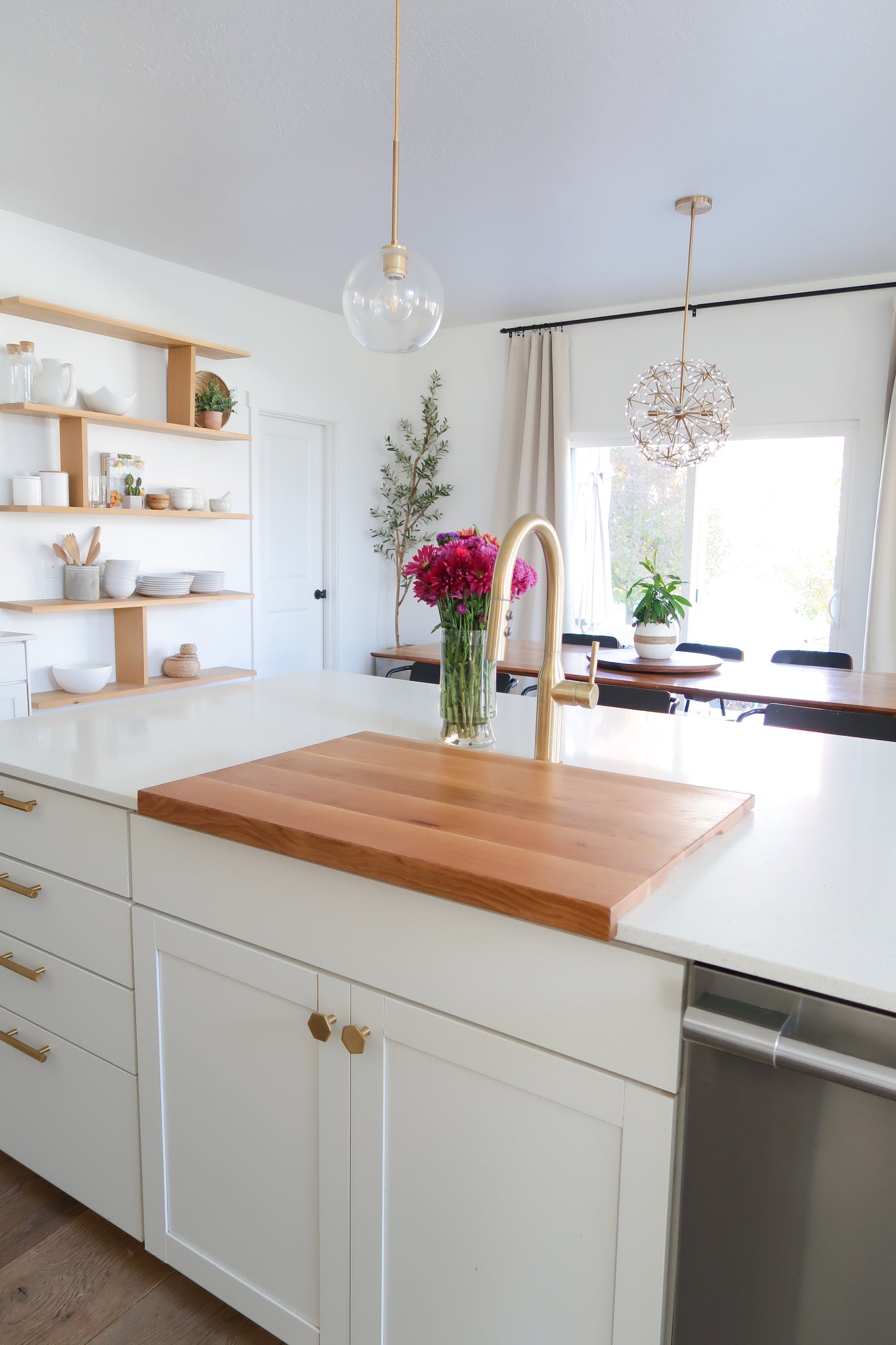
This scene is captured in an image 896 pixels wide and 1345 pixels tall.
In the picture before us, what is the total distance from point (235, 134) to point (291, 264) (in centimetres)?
144

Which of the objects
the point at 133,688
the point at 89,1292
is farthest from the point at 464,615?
the point at 133,688

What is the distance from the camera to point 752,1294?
84 centimetres

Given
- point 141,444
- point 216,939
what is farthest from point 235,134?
point 216,939

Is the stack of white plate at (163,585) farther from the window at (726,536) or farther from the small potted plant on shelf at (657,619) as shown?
the window at (726,536)

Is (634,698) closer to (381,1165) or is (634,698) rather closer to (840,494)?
(381,1165)

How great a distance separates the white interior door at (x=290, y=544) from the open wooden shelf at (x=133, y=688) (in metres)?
0.53

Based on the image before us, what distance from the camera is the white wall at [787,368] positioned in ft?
14.7

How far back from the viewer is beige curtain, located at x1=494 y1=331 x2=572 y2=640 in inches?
208

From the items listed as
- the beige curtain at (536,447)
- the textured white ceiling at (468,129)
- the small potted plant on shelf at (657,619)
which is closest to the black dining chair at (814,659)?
the small potted plant on shelf at (657,619)

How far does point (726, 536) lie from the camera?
5070 millimetres

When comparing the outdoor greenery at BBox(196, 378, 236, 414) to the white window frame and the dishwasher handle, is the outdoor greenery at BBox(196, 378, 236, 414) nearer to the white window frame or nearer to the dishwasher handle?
the white window frame

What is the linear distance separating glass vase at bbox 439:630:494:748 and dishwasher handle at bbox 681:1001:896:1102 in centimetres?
84

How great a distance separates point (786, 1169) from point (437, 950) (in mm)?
412

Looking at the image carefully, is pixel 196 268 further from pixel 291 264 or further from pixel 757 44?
pixel 757 44
